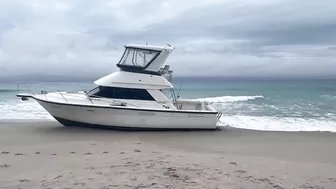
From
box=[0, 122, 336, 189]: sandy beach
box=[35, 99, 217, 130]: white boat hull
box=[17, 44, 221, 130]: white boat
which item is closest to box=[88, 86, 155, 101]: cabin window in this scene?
box=[17, 44, 221, 130]: white boat

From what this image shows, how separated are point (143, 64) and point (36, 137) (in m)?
4.81

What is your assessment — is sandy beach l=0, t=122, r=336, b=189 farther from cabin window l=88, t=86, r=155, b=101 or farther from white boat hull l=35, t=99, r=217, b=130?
cabin window l=88, t=86, r=155, b=101

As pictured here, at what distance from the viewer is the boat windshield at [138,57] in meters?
12.8

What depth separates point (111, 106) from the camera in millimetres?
11352

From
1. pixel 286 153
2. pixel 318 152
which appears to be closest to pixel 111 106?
pixel 286 153

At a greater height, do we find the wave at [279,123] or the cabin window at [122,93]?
the cabin window at [122,93]

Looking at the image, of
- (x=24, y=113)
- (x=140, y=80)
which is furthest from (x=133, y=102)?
(x=24, y=113)

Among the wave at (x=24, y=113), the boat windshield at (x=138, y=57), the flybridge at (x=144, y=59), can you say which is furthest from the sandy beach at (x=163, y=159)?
the wave at (x=24, y=113)

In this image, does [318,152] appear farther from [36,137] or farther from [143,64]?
[36,137]

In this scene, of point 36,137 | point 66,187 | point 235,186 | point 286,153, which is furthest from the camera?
point 36,137

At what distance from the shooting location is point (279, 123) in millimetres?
14172

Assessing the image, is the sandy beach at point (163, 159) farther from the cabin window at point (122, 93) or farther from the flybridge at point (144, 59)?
the flybridge at point (144, 59)

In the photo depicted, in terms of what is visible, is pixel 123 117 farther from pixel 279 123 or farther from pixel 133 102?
pixel 279 123

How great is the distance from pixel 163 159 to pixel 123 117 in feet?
15.7
